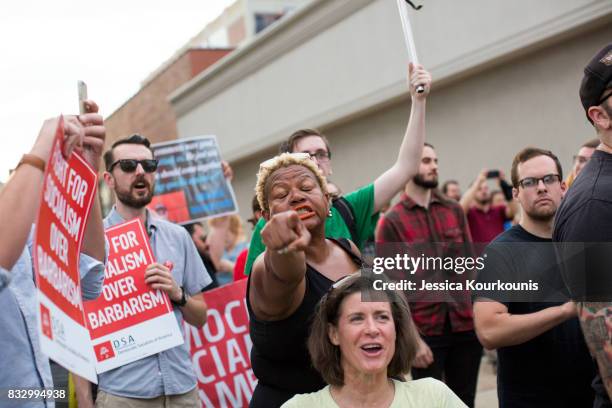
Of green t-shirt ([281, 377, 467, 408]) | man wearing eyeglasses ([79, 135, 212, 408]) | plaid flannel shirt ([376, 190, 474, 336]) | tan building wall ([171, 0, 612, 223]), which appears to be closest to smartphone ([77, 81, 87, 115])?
green t-shirt ([281, 377, 467, 408])

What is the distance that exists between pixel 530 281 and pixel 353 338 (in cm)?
90

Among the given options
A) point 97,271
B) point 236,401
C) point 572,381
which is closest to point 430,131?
point 236,401

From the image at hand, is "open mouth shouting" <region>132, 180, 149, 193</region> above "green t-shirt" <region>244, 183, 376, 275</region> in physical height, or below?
above

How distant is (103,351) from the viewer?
175 inches

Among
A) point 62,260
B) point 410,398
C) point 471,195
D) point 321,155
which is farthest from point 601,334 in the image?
point 471,195

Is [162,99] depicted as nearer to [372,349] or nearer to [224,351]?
[224,351]

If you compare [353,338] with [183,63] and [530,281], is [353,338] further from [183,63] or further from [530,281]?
[183,63]

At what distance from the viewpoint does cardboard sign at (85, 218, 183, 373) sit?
4.48 meters

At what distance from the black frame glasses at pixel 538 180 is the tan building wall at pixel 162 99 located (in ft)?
61.6

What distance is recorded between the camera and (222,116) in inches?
764

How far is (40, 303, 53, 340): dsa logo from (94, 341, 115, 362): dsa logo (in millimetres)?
2455

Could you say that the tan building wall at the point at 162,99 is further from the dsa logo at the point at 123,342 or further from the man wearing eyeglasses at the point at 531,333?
the man wearing eyeglasses at the point at 531,333

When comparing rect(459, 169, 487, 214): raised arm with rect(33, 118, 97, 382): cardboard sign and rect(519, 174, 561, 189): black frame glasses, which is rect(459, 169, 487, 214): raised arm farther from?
rect(33, 118, 97, 382): cardboard sign

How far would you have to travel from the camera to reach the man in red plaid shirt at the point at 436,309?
234 inches
